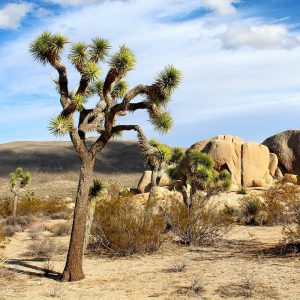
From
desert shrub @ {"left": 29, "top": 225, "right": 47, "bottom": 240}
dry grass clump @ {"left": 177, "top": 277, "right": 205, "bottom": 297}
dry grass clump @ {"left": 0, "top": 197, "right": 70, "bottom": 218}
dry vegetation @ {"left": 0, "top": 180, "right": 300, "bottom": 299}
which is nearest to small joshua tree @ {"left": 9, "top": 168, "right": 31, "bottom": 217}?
dry grass clump @ {"left": 0, "top": 197, "right": 70, "bottom": 218}

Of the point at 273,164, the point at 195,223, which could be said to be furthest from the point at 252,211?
the point at 273,164

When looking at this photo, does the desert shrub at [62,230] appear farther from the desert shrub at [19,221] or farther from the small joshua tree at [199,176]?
the small joshua tree at [199,176]

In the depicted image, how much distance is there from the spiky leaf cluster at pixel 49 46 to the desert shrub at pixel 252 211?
41.3 feet

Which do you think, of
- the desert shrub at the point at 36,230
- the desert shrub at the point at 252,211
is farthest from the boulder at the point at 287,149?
the desert shrub at the point at 36,230

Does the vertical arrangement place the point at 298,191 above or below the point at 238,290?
above

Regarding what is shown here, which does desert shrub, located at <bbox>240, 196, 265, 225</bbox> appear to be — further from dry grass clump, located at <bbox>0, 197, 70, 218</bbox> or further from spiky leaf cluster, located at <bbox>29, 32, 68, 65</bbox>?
spiky leaf cluster, located at <bbox>29, 32, 68, 65</bbox>

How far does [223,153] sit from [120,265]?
72.4ft

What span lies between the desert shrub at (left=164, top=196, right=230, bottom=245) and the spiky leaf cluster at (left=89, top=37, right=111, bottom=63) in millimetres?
5784

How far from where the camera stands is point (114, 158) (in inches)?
3501

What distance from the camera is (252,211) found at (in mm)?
22188

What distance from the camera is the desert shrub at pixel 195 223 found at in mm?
15156

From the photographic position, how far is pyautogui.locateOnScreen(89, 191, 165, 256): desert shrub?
13602 mm

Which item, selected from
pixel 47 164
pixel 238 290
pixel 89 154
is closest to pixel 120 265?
pixel 89 154

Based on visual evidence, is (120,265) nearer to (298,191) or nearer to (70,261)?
(70,261)
